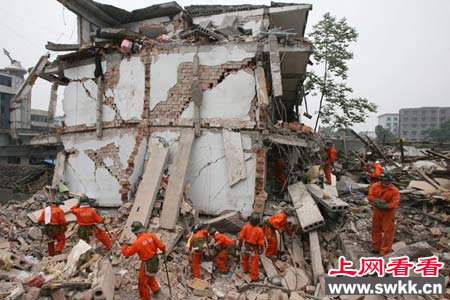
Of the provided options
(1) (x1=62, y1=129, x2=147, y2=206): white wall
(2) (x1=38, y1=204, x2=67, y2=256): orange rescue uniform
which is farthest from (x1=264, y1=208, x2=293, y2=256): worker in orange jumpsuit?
(2) (x1=38, y1=204, x2=67, y2=256): orange rescue uniform

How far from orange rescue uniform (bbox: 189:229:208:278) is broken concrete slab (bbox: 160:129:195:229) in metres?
1.23

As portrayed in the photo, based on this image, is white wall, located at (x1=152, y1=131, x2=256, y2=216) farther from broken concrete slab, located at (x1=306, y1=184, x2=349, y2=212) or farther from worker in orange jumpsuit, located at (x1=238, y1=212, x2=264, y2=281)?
worker in orange jumpsuit, located at (x1=238, y1=212, x2=264, y2=281)

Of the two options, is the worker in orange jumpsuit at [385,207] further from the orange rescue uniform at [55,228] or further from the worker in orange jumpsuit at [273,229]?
the orange rescue uniform at [55,228]

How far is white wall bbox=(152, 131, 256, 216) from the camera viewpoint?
9.17 metres

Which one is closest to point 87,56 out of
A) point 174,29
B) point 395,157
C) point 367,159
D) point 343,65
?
point 174,29

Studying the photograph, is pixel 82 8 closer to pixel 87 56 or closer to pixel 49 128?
pixel 87 56

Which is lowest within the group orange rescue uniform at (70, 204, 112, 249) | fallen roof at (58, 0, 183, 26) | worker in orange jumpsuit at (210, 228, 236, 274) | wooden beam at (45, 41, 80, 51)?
worker in orange jumpsuit at (210, 228, 236, 274)

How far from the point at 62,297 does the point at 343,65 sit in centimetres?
2031

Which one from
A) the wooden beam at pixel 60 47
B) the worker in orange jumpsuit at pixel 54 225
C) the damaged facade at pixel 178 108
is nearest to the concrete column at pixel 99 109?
the damaged facade at pixel 178 108

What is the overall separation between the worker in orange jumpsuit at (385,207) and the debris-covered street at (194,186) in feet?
0.09

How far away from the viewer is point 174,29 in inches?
508

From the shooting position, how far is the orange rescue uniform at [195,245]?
689 centimetres

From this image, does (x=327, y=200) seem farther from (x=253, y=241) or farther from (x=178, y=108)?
(x=178, y=108)

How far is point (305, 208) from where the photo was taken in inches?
344
